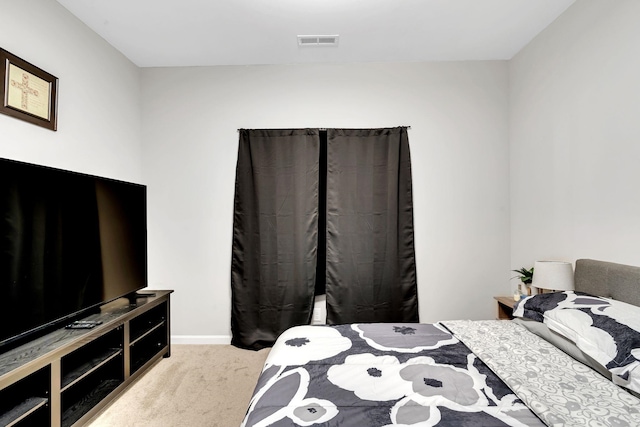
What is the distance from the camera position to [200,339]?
3055mm

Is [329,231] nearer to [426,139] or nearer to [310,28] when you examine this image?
[426,139]

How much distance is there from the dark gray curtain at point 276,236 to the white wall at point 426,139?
0.15 metres

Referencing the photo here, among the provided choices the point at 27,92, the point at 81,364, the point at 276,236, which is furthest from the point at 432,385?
the point at 27,92

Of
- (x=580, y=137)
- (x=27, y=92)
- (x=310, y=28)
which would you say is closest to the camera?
(x=27, y=92)

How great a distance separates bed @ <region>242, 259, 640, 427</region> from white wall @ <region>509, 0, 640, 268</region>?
1.20 ft

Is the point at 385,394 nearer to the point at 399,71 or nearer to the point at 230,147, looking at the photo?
the point at 230,147

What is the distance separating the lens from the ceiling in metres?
2.21

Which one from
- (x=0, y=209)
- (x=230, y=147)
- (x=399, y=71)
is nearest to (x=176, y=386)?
(x=0, y=209)

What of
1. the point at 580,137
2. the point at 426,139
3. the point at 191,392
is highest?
the point at 426,139

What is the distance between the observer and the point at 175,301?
3078mm

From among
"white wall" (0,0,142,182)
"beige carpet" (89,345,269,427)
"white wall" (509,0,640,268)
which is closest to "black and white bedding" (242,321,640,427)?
"beige carpet" (89,345,269,427)

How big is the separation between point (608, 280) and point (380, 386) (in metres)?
1.61

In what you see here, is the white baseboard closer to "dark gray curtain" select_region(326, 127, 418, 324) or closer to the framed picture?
"dark gray curtain" select_region(326, 127, 418, 324)

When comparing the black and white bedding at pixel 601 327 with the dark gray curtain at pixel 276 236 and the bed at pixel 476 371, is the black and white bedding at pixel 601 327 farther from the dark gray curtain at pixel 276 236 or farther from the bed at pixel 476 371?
the dark gray curtain at pixel 276 236
